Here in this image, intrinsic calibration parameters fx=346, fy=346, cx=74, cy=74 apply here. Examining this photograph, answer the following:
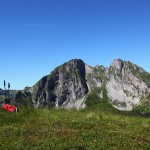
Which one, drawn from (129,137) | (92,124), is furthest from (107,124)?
(129,137)

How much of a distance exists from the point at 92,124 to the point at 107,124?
1.31 metres

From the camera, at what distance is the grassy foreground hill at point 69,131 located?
2194cm

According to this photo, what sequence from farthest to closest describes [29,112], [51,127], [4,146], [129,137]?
[29,112] → [51,127] → [129,137] → [4,146]

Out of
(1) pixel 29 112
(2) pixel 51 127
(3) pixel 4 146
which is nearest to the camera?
(3) pixel 4 146

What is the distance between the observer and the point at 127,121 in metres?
29.0

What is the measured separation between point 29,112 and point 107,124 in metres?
7.79

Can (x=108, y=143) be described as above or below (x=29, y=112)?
below

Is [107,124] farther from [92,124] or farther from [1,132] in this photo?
[1,132]

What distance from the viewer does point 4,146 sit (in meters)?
22.1

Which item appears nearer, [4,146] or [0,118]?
[4,146]

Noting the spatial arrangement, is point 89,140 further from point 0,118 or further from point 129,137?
point 0,118

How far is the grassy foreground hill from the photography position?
21.9 metres

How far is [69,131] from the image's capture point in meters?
24.6

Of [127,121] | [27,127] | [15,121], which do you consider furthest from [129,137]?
[15,121]
